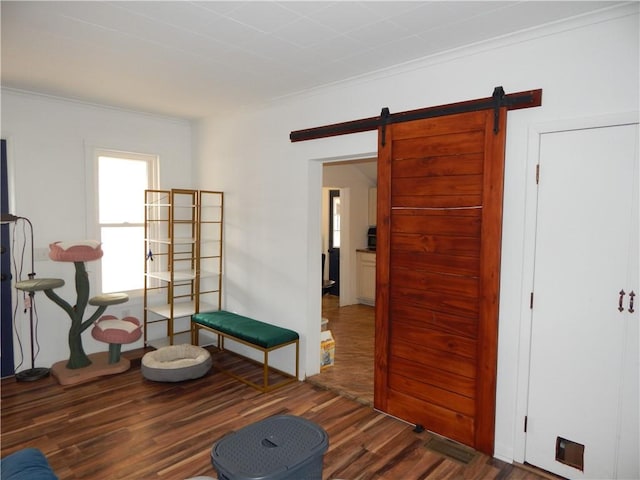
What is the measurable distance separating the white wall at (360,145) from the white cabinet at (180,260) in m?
0.20

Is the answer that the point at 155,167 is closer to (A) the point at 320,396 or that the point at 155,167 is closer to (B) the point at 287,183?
(B) the point at 287,183

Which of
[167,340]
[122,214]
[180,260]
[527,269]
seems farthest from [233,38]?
[167,340]

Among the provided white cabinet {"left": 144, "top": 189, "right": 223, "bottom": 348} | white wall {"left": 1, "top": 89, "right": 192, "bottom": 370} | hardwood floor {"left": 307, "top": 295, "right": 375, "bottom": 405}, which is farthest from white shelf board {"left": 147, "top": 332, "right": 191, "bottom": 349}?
hardwood floor {"left": 307, "top": 295, "right": 375, "bottom": 405}

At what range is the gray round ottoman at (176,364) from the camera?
3730 millimetres

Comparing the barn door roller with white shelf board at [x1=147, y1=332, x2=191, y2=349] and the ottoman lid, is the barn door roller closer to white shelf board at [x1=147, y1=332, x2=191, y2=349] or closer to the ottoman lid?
Result: the ottoman lid

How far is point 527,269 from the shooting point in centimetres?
252

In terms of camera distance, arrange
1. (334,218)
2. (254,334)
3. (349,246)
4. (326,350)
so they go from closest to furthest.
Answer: (254,334) < (326,350) < (349,246) < (334,218)

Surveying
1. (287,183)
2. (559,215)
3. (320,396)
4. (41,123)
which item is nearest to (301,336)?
(320,396)

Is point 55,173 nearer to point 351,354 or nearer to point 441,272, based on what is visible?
point 351,354

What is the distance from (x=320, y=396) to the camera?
3.55 meters

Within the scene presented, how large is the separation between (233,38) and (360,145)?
48.8 inches

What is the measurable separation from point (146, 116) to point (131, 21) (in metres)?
2.46

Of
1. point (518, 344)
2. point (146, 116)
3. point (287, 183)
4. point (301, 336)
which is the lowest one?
point (301, 336)

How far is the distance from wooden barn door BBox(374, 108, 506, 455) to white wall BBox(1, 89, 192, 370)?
9.94ft
